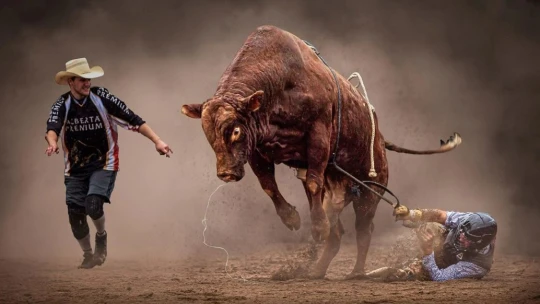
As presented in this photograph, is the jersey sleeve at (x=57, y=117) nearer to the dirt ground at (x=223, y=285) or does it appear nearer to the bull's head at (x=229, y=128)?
the dirt ground at (x=223, y=285)

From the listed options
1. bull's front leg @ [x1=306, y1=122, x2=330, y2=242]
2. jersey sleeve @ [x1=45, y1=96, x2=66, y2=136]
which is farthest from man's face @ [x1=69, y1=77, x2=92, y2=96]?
bull's front leg @ [x1=306, y1=122, x2=330, y2=242]

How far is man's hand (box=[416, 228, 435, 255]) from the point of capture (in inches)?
256

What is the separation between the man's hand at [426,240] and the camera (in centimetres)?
651

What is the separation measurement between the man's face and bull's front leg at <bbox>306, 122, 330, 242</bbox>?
1757 millimetres

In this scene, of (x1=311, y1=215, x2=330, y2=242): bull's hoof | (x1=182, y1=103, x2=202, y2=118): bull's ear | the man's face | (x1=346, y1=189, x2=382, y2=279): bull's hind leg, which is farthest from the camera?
(x1=346, y1=189, x2=382, y2=279): bull's hind leg

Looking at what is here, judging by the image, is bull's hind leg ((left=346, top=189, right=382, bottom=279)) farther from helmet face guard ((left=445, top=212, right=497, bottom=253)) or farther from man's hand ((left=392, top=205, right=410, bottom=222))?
helmet face guard ((left=445, top=212, right=497, bottom=253))

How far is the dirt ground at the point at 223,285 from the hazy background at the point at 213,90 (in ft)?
4.89

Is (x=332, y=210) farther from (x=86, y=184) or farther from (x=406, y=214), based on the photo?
(x=86, y=184)

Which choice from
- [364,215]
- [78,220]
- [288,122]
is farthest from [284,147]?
[78,220]

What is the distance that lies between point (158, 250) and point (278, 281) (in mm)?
3143

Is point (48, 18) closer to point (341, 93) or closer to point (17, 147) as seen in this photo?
point (17, 147)

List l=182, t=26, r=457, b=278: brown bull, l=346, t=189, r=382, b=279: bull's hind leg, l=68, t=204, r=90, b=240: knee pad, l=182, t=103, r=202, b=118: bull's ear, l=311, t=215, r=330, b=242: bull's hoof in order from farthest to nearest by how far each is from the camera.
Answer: l=346, t=189, r=382, b=279: bull's hind leg < l=68, t=204, r=90, b=240: knee pad < l=311, t=215, r=330, b=242: bull's hoof < l=182, t=103, r=202, b=118: bull's ear < l=182, t=26, r=457, b=278: brown bull

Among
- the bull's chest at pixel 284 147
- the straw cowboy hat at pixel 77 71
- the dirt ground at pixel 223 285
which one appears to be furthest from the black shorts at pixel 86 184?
the bull's chest at pixel 284 147

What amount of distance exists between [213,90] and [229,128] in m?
4.50
